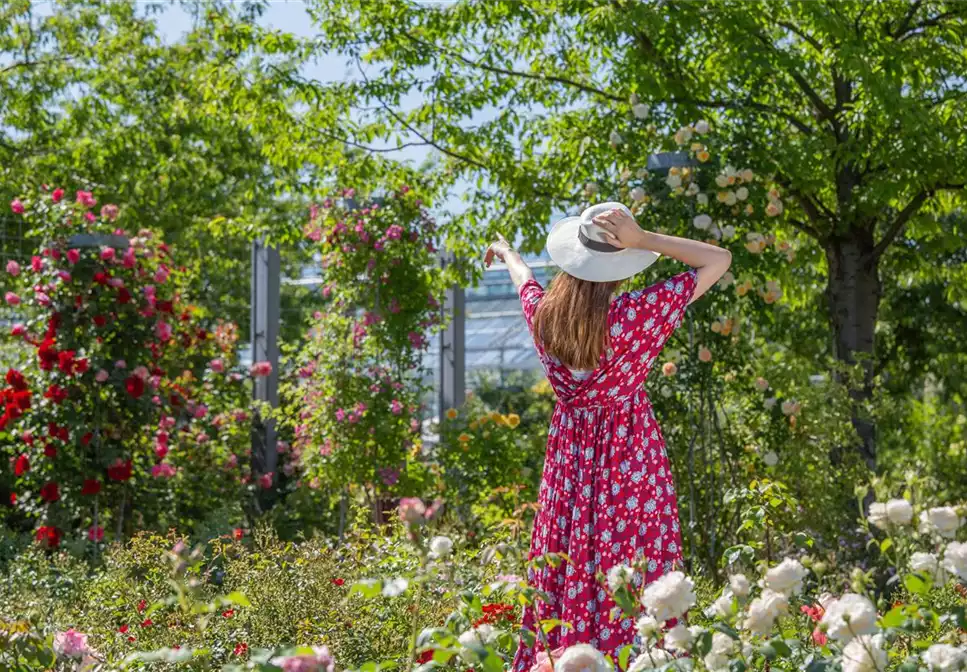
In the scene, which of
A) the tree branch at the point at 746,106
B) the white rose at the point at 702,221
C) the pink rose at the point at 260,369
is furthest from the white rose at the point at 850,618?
the pink rose at the point at 260,369

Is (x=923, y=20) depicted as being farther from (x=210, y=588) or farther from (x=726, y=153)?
(x=210, y=588)

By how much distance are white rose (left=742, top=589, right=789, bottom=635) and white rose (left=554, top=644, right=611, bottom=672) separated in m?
0.23

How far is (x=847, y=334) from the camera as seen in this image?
588 centimetres

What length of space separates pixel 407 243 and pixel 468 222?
0.36 meters

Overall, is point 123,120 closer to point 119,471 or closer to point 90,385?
point 90,385

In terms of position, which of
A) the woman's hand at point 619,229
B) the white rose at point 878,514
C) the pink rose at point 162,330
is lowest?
the white rose at point 878,514

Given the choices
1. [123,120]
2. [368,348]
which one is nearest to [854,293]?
[368,348]

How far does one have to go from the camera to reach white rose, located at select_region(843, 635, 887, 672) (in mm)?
1460

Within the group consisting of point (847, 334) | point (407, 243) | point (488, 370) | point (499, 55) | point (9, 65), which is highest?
point (9, 65)

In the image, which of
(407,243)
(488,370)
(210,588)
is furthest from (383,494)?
(488,370)

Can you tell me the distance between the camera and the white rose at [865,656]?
57.5 inches

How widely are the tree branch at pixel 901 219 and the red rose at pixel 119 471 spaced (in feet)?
13.0

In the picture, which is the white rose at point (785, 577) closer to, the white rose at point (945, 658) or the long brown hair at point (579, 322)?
the white rose at point (945, 658)

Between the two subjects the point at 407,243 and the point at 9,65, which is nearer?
the point at 407,243
